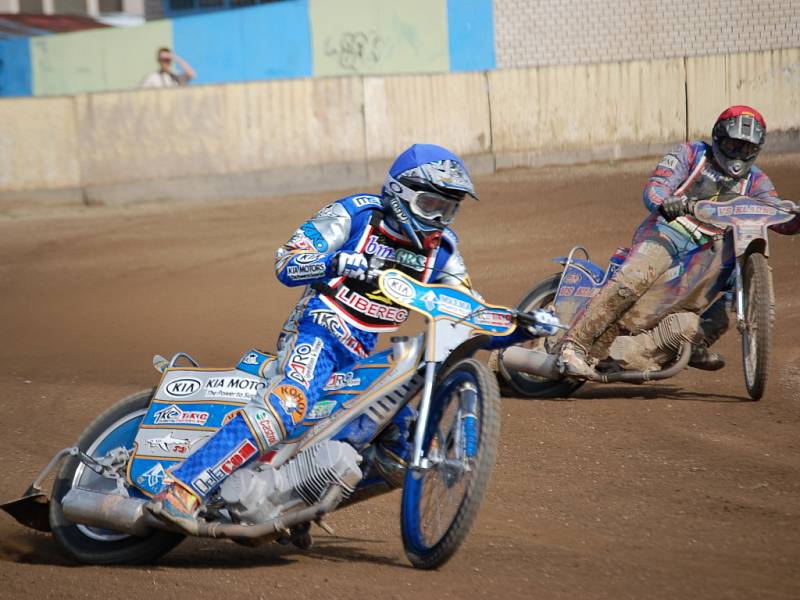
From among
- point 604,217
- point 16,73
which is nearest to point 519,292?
point 604,217

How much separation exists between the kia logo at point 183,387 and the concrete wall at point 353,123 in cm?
1166

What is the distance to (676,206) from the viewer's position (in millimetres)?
7949

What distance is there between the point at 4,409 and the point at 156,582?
13.5ft

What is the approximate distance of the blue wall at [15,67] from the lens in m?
24.3

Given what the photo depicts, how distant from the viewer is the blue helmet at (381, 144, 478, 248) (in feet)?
16.9

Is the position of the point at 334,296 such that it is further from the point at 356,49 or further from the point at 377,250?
the point at 356,49

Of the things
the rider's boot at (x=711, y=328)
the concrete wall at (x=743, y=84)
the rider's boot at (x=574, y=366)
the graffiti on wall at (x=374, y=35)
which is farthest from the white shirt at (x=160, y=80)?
the rider's boot at (x=711, y=328)

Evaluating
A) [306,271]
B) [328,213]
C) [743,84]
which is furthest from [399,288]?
[743,84]

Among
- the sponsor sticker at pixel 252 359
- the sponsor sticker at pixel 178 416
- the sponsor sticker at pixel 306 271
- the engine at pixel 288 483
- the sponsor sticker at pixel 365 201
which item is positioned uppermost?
the sponsor sticker at pixel 365 201

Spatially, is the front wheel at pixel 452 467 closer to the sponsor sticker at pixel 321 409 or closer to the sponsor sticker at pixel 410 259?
the sponsor sticker at pixel 321 409

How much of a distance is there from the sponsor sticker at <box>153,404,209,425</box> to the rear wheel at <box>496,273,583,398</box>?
3538mm

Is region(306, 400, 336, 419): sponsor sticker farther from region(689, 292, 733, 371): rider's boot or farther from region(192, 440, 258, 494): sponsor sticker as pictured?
region(689, 292, 733, 371): rider's boot

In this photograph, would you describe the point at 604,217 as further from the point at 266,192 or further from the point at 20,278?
the point at 20,278

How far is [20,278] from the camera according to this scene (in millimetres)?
13820
